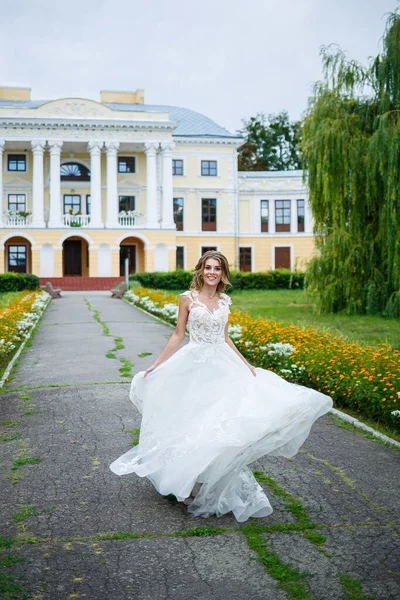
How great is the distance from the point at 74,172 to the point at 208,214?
10560 millimetres

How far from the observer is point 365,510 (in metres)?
4.87

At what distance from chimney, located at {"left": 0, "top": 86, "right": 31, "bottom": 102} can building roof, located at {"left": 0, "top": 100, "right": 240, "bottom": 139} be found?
1.22 meters

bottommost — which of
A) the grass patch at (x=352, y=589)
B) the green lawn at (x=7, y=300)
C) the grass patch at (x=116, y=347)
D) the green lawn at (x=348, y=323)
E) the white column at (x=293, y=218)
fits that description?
the grass patch at (x=352, y=589)

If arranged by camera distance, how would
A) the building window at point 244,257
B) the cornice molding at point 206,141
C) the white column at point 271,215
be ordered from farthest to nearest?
the building window at point 244,257 < the white column at point 271,215 < the cornice molding at point 206,141

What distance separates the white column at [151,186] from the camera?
49.1m

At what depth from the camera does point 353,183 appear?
18875mm

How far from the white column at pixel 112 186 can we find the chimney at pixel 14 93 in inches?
477

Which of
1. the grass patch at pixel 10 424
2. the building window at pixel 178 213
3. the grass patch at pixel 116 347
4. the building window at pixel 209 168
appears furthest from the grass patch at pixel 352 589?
the building window at pixel 209 168

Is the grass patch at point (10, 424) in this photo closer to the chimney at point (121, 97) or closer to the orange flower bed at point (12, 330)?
the orange flower bed at point (12, 330)

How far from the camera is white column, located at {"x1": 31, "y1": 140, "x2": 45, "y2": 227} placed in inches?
1884

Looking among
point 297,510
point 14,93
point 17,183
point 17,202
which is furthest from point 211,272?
point 14,93

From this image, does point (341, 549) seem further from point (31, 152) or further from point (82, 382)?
point (31, 152)

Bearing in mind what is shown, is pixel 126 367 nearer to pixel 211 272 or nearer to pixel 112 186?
pixel 211 272

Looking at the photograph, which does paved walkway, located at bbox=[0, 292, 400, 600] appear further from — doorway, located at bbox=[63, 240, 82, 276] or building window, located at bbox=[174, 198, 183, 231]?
building window, located at bbox=[174, 198, 183, 231]
